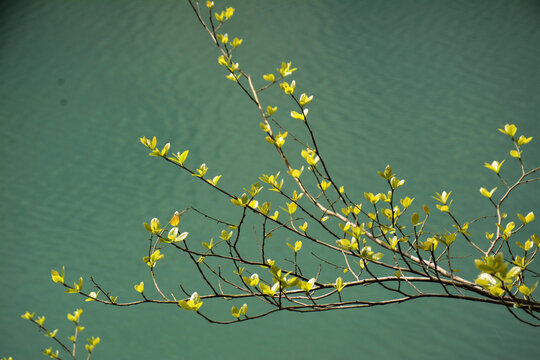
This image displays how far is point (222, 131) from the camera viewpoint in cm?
Answer: 369

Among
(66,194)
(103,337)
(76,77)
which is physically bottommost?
(103,337)

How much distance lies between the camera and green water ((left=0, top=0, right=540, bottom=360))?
8.48ft

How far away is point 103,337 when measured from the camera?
8.73 feet

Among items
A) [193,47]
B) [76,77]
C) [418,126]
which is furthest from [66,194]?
[418,126]

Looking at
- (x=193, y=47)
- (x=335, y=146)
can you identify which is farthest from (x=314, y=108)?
(x=193, y=47)

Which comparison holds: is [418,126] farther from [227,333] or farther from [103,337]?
[103,337]

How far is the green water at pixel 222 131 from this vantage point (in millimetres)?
2584

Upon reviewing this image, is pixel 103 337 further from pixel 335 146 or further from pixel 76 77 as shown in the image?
pixel 76 77

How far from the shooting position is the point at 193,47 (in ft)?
14.0

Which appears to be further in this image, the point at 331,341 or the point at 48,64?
the point at 48,64

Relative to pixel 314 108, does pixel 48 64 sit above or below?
above

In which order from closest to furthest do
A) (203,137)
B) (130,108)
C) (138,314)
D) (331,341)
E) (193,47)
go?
(331,341) → (138,314) → (203,137) → (130,108) → (193,47)

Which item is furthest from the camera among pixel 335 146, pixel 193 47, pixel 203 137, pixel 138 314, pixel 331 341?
pixel 193 47

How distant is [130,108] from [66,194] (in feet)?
2.86
